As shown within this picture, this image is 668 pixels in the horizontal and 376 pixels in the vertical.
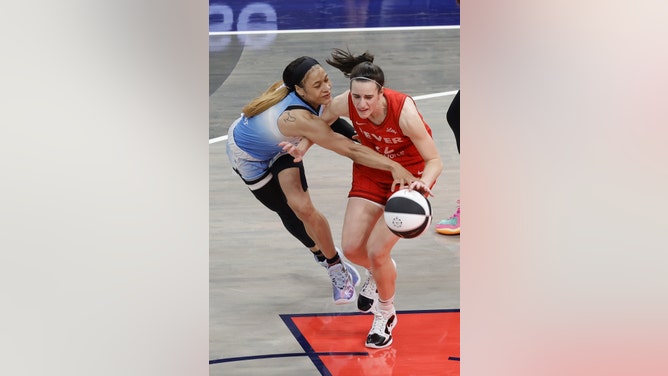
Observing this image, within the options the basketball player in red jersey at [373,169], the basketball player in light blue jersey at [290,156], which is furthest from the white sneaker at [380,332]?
the basketball player in light blue jersey at [290,156]

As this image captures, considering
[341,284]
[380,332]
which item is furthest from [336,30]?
[380,332]

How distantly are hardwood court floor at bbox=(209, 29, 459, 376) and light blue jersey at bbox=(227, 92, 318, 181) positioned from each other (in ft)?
0.16

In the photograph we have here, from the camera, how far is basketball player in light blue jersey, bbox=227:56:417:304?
369 centimetres

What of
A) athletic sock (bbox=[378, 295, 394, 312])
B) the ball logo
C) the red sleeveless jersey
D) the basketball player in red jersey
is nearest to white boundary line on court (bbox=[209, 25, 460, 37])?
the basketball player in red jersey

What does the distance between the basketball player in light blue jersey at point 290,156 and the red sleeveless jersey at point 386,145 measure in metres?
0.04

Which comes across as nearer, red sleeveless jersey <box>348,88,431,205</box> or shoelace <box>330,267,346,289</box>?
red sleeveless jersey <box>348,88,431,205</box>

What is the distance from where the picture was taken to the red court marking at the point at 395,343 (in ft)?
12.1

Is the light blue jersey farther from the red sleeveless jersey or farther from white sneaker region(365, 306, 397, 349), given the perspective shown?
white sneaker region(365, 306, 397, 349)

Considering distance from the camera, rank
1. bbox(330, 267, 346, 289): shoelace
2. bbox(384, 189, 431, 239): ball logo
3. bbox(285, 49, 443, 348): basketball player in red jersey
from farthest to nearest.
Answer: bbox(330, 267, 346, 289): shoelace < bbox(285, 49, 443, 348): basketball player in red jersey < bbox(384, 189, 431, 239): ball logo

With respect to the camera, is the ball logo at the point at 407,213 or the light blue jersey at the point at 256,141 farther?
the light blue jersey at the point at 256,141

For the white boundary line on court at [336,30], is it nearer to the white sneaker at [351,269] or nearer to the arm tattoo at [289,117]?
the arm tattoo at [289,117]
